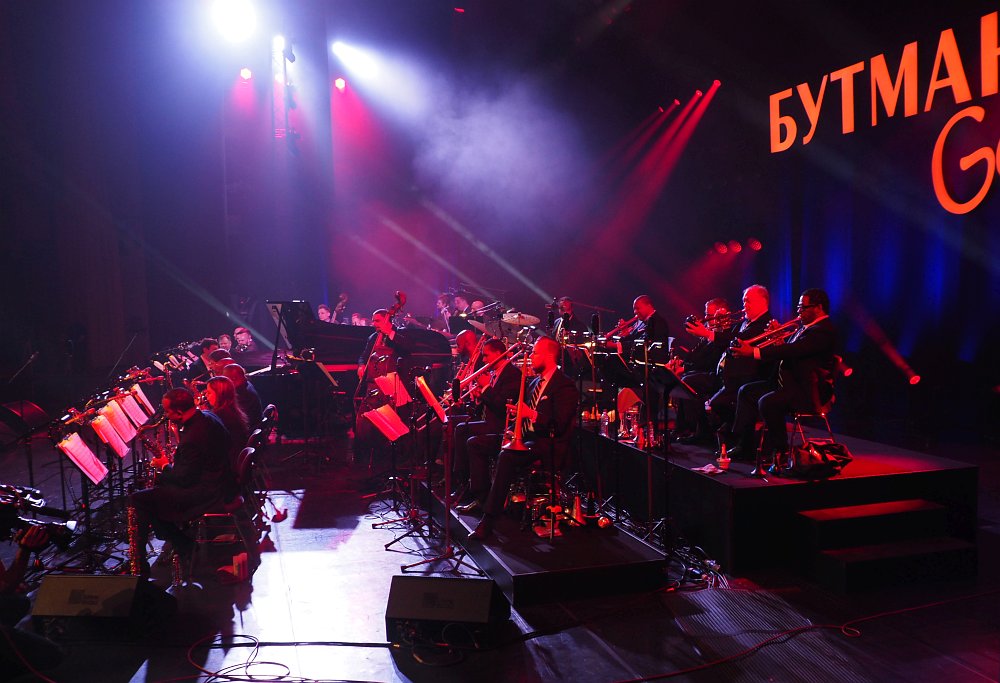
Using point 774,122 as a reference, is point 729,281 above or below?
below

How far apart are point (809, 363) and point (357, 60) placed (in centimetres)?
1236

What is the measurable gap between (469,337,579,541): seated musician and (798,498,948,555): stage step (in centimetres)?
183

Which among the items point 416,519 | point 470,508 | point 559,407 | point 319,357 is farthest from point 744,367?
point 319,357

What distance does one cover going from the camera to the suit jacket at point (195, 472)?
5.25 metres

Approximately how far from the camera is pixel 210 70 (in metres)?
14.8

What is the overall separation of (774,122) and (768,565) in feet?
28.2

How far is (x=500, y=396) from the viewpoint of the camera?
658 centimetres

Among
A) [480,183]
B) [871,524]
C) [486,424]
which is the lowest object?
[871,524]

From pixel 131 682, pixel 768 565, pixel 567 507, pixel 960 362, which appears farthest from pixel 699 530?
pixel 960 362

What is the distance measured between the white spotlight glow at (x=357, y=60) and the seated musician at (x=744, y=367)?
11200 mm

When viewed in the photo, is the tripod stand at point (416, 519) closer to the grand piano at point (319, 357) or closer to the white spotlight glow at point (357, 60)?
the grand piano at point (319, 357)

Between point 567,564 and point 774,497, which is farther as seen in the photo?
point 774,497

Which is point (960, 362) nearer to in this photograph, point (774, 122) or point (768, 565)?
point (774, 122)

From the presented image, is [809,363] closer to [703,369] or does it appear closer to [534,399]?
[703,369]
